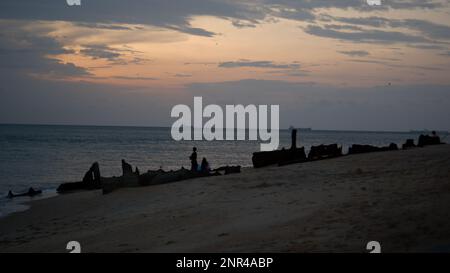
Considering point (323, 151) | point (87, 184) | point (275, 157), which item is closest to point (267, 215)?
point (275, 157)

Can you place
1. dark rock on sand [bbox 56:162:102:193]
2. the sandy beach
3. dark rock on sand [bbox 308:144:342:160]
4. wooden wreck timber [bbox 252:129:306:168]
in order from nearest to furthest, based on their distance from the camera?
the sandy beach
wooden wreck timber [bbox 252:129:306:168]
dark rock on sand [bbox 308:144:342:160]
dark rock on sand [bbox 56:162:102:193]

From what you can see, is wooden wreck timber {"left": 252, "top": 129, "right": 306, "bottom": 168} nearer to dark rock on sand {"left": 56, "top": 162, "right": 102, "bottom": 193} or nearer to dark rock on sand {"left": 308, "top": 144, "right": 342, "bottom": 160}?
dark rock on sand {"left": 308, "top": 144, "right": 342, "bottom": 160}

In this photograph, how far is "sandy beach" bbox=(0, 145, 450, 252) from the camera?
8.43 m

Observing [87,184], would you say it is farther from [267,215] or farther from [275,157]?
[267,215]

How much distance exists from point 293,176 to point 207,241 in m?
9.19

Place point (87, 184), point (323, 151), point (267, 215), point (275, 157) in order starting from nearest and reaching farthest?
point (267, 215), point (275, 157), point (323, 151), point (87, 184)

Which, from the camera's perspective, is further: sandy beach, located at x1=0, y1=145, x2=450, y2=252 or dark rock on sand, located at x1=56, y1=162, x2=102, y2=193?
dark rock on sand, located at x1=56, y1=162, x2=102, y2=193

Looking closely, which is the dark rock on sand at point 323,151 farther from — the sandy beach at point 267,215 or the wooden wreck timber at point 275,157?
the sandy beach at point 267,215

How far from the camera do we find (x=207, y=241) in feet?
31.1

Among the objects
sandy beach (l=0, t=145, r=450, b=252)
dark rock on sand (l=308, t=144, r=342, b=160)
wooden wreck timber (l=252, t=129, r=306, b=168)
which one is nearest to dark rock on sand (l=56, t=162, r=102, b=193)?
sandy beach (l=0, t=145, r=450, b=252)

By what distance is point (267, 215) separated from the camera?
11.2 metres

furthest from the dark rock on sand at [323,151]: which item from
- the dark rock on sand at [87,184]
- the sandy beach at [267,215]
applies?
the dark rock on sand at [87,184]

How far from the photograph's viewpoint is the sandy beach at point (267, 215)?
27.7 ft
